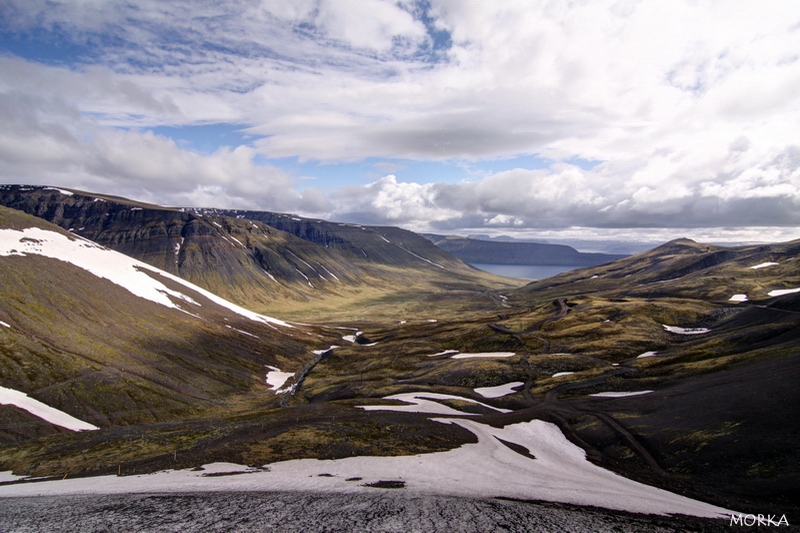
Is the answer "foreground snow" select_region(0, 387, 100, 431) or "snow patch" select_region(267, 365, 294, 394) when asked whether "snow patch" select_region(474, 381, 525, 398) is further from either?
"foreground snow" select_region(0, 387, 100, 431)

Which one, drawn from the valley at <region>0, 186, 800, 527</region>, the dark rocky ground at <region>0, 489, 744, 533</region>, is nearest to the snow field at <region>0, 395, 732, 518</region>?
the valley at <region>0, 186, 800, 527</region>

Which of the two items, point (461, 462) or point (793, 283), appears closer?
point (461, 462)

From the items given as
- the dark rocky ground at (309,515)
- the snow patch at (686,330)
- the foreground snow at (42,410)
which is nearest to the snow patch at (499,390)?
the dark rocky ground at (309,515)

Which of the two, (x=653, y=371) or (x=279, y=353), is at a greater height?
(x=653, y=371)

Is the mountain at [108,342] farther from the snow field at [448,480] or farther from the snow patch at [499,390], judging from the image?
the snow patch at [499,390]

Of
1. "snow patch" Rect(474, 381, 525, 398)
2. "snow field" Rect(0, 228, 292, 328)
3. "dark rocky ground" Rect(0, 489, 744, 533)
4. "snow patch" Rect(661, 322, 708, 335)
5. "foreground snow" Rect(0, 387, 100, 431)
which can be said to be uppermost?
"snow field" Rect(0, 228, 292, 328)

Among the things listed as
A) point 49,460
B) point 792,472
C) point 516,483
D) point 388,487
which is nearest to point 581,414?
point 792,472

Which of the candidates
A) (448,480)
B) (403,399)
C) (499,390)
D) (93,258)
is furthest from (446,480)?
(93,258)

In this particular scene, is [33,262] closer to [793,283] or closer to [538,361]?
[538,361]
